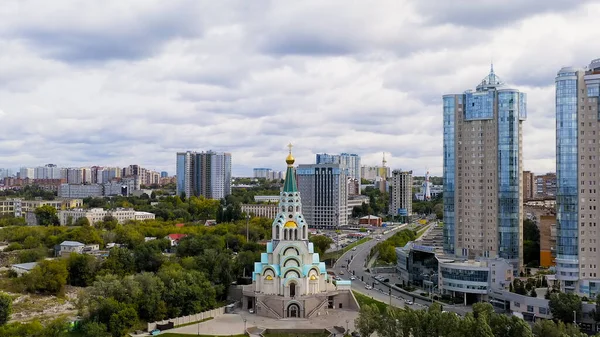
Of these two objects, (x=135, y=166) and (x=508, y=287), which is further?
(x=135, y=166)

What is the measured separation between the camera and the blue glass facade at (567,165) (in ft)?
134

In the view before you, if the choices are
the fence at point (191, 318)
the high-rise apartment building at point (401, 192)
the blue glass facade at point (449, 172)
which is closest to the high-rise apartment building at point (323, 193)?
the high-rise apartment building at point (401, 192)

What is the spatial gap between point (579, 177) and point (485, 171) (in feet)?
33.3

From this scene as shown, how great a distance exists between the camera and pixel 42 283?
45406 mm

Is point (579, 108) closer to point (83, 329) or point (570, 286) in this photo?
point (570, 286)

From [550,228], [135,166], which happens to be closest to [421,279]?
[550,228]

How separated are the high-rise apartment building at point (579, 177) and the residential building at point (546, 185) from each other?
233 ft

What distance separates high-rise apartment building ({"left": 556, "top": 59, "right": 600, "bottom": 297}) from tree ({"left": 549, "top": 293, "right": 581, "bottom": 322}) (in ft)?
16.7

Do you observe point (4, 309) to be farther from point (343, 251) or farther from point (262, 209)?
point (262, 209)

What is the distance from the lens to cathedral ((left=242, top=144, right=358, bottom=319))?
129 ft

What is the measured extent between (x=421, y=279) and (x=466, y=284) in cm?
675

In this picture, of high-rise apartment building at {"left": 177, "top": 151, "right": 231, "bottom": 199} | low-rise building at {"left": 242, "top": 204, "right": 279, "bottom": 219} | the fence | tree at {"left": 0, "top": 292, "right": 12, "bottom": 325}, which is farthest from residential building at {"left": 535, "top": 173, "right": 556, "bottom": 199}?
tree at {"left": 0, "top": 292, "right": 12, "bottom": 325}

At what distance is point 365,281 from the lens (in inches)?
2093

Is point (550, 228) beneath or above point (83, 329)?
above
